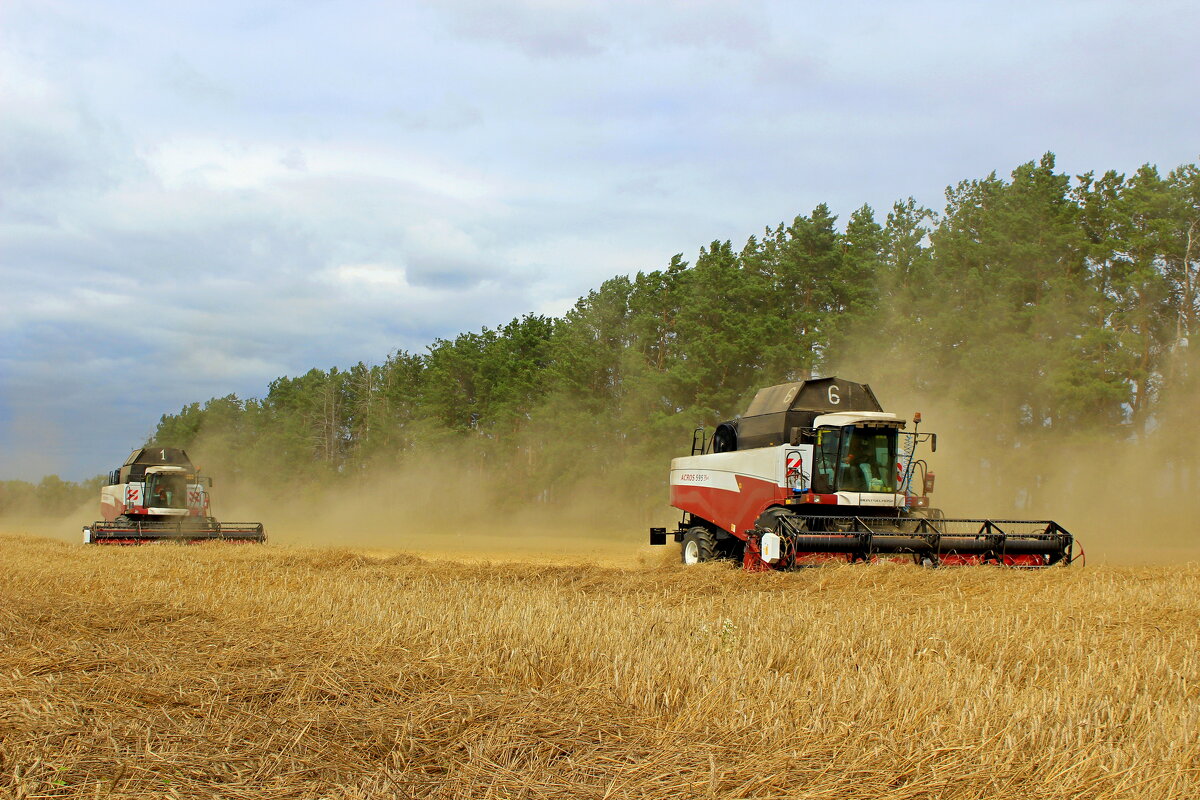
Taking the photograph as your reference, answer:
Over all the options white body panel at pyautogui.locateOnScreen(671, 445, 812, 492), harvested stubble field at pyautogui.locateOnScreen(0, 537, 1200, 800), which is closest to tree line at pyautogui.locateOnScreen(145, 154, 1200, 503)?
white body panel at pyautogui.locateOnScreen(671, 445, 812, 492)

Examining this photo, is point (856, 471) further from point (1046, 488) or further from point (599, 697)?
point (1046, 488)

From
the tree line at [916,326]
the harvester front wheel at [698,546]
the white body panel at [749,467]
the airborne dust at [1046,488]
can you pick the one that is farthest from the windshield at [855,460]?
the tree line at [916,326]

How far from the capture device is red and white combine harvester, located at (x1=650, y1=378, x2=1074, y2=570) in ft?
42.7

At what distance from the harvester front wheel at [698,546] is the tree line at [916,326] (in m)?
15.2

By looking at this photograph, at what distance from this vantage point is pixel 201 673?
576cm

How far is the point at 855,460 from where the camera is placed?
14.7 meters

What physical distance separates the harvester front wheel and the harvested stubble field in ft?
21.9

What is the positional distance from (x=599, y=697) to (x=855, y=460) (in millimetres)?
10306

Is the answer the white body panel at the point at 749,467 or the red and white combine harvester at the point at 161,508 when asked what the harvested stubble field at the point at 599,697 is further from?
the red and white combine harvester at the point at 161,508

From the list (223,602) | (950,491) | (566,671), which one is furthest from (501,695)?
(950,491)

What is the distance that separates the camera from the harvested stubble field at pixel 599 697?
391 centimetres

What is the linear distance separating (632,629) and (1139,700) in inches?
139

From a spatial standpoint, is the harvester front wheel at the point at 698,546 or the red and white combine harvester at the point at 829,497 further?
the harvester front wheel at the point at 698,546

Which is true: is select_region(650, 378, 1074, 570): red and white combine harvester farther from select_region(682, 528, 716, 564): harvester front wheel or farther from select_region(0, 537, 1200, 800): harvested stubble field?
select_region(0, 537, 1200, 800): harvested stubble field
